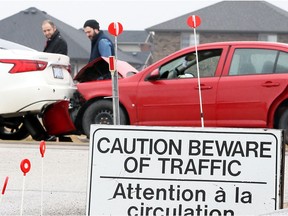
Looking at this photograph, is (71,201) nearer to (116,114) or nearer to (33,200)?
(33,200)

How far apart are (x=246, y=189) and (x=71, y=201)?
2.82 meters

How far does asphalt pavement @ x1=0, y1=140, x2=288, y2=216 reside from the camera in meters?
7.91

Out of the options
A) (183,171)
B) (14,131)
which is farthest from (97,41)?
(183,171)

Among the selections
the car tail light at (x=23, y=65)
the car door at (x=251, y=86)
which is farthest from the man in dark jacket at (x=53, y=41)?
the car door at (x=251, y=86)

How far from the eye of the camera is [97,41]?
1477 centimetres

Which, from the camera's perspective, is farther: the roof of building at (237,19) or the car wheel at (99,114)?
the roof of building at (237,19)

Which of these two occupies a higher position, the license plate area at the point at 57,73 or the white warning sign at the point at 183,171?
the license plate area at the point at 57,73

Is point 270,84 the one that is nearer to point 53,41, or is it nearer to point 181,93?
point 181,93

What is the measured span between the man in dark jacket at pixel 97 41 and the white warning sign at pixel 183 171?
8.77 m

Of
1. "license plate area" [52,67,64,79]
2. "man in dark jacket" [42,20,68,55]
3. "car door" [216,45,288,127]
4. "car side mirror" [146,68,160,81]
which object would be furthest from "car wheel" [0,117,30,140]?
"car door" [216,45,288,127]

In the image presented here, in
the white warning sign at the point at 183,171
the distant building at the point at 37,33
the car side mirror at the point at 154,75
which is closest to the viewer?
the white warning sign at the point at 183,171

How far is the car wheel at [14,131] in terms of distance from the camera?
543 inches

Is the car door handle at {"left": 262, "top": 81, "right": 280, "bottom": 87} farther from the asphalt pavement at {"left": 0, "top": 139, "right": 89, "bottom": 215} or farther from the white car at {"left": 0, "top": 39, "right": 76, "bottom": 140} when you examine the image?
the white car at {"left": 0, "top": 39, "right": 76, "bottom": 140}

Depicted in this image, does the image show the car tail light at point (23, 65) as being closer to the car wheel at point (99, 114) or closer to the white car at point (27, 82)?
the white car at point (27, 82)
